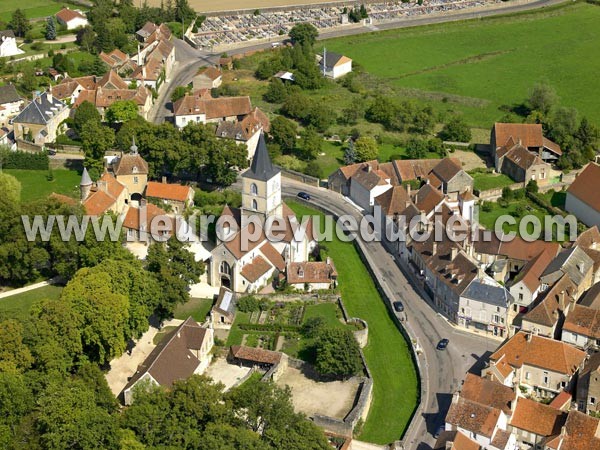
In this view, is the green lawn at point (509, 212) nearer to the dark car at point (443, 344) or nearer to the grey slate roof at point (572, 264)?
the grey slate roof at point (572, 264)

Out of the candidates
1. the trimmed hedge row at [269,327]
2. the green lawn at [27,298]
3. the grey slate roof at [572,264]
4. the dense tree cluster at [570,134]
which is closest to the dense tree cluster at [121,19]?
the dense tree cluster at [570,134]

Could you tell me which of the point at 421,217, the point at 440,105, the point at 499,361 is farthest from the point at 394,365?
the point at 440,105

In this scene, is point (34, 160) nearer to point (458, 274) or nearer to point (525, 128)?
point (458, 274)

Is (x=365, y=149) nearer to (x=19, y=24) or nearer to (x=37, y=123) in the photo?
(x=37, y=123)

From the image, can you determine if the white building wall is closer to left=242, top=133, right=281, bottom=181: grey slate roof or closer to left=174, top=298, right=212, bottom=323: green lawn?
left=242, top=133, right=281, bottom=181: grey slate roof

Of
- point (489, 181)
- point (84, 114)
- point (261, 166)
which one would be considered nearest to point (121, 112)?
point (84, 114)

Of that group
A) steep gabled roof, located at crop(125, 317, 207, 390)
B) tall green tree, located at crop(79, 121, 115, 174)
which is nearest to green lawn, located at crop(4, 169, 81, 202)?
tall green tree, located at crop(79, 121, 115, 174)
